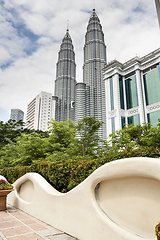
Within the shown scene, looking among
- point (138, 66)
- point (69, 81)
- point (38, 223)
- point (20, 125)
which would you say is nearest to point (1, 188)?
point (38, 223)

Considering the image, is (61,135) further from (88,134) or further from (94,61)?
(94,61)

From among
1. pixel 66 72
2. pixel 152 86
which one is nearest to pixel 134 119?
pixel 152 86

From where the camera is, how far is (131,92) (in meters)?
40.4

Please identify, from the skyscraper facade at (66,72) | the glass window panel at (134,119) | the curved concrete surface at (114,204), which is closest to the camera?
the curved concrete surface at (114,204)

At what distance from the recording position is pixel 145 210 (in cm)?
250

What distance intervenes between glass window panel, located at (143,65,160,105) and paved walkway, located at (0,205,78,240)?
3705cm

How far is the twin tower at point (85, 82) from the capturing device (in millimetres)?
72750

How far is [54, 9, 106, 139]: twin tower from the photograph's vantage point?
239ft

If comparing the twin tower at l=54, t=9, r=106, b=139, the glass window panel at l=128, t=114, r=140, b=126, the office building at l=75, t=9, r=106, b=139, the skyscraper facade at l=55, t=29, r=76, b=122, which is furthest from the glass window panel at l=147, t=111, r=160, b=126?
the skyscraper facade at l=55, t=29, r=76, b=122

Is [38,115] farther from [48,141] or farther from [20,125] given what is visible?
[48,141]

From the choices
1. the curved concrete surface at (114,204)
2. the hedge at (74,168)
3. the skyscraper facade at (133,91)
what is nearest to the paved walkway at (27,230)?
the curved concrete surface at (114,204)

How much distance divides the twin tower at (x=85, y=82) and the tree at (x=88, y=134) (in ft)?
127

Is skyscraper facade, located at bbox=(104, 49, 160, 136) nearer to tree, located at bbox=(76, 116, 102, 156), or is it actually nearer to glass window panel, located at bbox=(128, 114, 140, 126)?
glass window panel, located at bbox=(128, 114, 140, 126)

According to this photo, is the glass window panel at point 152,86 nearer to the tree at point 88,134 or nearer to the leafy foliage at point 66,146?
the leafy foliage at point 66,146
